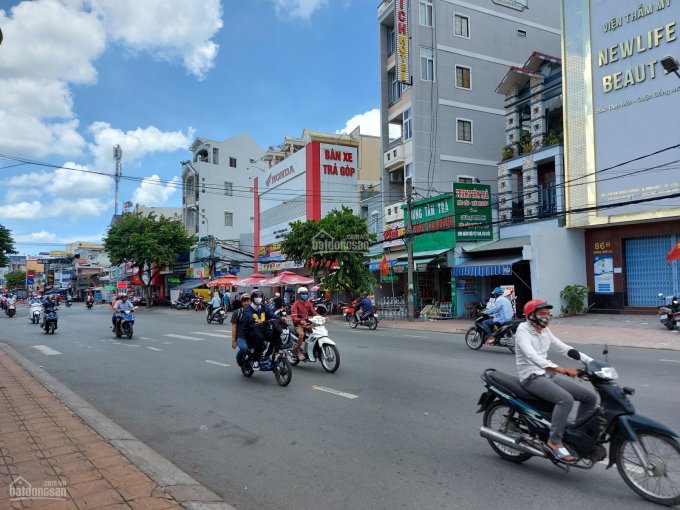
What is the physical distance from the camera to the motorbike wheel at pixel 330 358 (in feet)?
31.8

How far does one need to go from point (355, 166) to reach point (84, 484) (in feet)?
121

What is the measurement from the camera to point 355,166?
3975cm

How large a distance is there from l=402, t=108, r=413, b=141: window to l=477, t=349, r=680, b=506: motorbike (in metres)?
26.9

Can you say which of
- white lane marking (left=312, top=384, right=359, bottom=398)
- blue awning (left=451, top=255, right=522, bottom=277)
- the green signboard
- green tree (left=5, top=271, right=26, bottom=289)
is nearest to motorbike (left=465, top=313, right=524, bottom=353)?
white lane marking (left=312, top=384, right=359, bottom=398)

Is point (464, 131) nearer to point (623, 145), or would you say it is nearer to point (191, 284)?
point (623, 145)

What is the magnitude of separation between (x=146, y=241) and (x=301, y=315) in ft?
129

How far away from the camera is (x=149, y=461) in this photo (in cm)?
480

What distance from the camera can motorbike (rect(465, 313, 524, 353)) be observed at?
1232cm

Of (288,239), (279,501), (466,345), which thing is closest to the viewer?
(279,501)

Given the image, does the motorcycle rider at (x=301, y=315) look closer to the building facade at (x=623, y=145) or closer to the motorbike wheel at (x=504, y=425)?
the motorbike wheel at (x=504, y=425)

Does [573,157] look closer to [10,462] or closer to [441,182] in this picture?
[441,182]

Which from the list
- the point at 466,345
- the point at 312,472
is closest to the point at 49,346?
the point at 466,345

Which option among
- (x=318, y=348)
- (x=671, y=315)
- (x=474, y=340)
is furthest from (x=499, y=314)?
(x=671, y=315)

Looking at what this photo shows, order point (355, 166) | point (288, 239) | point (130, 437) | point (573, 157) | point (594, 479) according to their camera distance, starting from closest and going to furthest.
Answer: point (594, 479) < point (130, 437) < point (573, 157) < point (288, 239) < point (355, 166)
